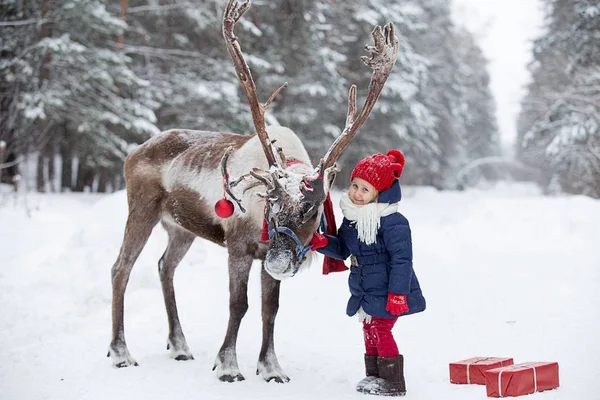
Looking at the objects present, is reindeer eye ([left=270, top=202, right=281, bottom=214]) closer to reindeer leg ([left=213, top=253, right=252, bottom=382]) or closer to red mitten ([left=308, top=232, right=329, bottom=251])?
red mitten ([left=308, top=232, right=329, bottom=251])

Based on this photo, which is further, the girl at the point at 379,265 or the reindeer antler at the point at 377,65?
the reindeer antler at the point at 377,65

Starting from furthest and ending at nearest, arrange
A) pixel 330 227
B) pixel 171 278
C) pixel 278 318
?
pixel 278 318, pixel 171 278, pixel 330 227

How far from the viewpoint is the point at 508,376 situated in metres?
3.41

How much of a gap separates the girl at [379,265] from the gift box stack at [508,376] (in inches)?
16.9

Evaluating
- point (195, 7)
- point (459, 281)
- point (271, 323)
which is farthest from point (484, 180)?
point (271, 323)

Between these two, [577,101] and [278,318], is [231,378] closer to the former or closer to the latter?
[278,318]

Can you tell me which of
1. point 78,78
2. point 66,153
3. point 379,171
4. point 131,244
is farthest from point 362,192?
point 66,153

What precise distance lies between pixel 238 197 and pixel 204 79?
11.9 meters

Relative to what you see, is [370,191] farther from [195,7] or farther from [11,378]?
[195,7]

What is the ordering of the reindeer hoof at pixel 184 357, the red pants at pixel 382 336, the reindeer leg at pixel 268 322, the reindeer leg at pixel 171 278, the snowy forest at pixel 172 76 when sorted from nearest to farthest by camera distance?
the red pants at pixel 382 336
the reindeer leg at pixel 268 322
the reindeer hoof at pixel 184 357
the reindeer leg at pixel 171 278
the snowy forest at pixel 172 76

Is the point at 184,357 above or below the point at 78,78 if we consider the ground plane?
below

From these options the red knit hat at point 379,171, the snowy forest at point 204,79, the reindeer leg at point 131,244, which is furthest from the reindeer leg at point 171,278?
the snowy forest at point 204,79

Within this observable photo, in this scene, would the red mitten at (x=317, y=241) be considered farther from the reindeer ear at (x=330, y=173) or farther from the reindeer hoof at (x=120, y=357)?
the reindeer hoof at (x=120, y=357)

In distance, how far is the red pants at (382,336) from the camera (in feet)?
12.4
